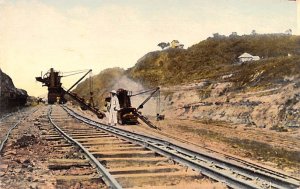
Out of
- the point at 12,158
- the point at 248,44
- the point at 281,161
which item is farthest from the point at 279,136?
the point at 248,44

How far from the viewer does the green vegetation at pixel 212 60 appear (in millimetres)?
27203

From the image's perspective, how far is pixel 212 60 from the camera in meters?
37.2

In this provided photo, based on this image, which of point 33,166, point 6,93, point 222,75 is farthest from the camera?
point 222,75

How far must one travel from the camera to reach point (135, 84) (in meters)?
32.4

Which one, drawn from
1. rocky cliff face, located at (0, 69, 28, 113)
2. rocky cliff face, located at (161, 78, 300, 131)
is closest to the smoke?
rocky cliff face, located at (161, 78, 300, 131)

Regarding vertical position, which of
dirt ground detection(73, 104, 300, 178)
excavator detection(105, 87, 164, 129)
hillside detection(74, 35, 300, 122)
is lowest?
dirt ground detection(73, 104, 300, 178)

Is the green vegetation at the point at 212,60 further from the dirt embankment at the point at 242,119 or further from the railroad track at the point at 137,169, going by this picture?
the railroad track at the point at 137,169

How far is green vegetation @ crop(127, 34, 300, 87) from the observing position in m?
27.2

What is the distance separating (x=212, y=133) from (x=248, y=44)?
28749 millimetres

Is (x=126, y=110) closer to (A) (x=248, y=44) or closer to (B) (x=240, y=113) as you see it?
(B) (x=240, y=113)

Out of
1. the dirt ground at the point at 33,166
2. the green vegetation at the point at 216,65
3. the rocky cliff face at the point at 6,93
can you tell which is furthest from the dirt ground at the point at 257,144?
the green vegetation at the point at 216,65

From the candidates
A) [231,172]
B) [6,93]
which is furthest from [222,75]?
[231,172]

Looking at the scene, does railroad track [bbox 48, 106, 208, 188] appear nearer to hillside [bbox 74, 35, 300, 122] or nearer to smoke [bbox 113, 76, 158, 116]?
hillside [bbox 74, 35, 300, 122]

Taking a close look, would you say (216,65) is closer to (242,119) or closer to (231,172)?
(242,119)
